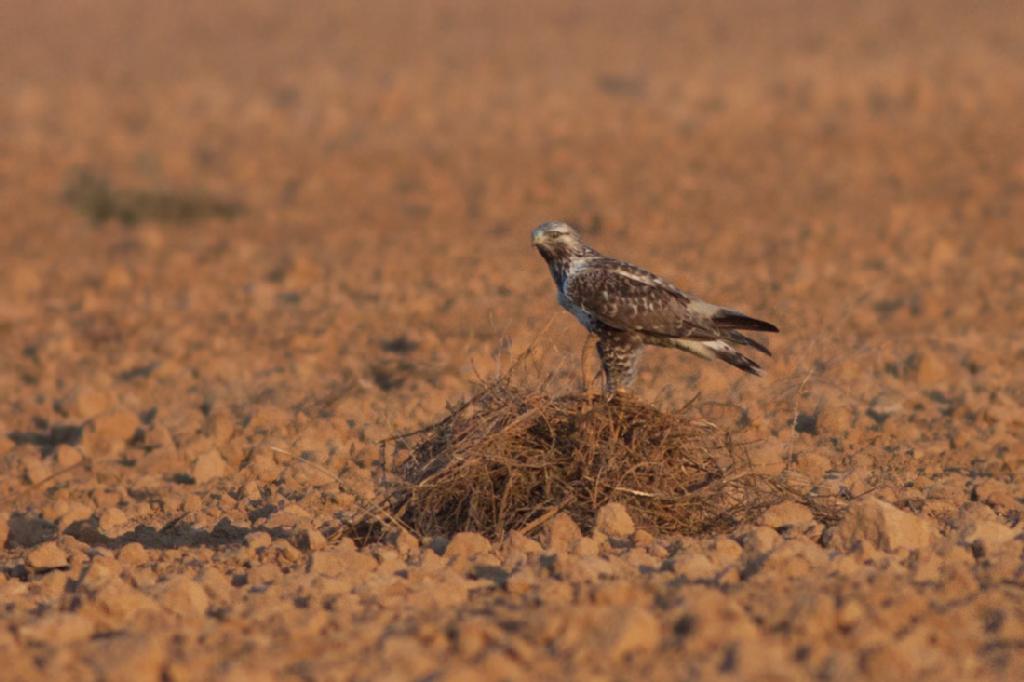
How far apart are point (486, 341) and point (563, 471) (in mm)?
3782

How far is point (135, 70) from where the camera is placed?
27.1 meters

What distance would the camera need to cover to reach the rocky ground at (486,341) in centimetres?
475

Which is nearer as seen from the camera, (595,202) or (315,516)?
(315,516)

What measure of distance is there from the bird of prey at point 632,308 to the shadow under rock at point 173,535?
60.6 inches

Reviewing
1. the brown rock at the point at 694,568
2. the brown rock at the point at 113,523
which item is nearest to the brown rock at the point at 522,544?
the brown rock at the point at 694,568

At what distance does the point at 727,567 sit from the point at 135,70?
23369 mm

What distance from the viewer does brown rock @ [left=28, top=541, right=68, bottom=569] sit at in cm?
612

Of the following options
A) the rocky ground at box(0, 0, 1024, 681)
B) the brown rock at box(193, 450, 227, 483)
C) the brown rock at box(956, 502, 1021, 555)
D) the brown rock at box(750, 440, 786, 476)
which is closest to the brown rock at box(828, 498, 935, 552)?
the rocky ground at box(0, 0, 1024, 681)

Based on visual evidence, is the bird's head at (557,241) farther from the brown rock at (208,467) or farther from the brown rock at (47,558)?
the brown rock at (47,558)

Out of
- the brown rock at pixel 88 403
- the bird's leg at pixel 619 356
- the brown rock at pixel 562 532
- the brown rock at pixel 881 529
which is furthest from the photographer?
the brown rock at pixel 88 403

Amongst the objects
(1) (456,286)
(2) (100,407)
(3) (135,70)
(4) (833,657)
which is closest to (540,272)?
(1) (456,286)

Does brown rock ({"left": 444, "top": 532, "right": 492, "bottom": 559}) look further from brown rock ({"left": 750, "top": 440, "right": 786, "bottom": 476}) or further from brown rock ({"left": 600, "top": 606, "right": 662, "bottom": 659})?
brown rock ({"left": 750, "top": 440, "right": 786, "bottom": 476})

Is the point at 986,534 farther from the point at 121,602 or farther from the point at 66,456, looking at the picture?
the point at 66,456

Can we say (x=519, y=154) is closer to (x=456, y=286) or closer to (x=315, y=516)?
(x=456, y=286)
